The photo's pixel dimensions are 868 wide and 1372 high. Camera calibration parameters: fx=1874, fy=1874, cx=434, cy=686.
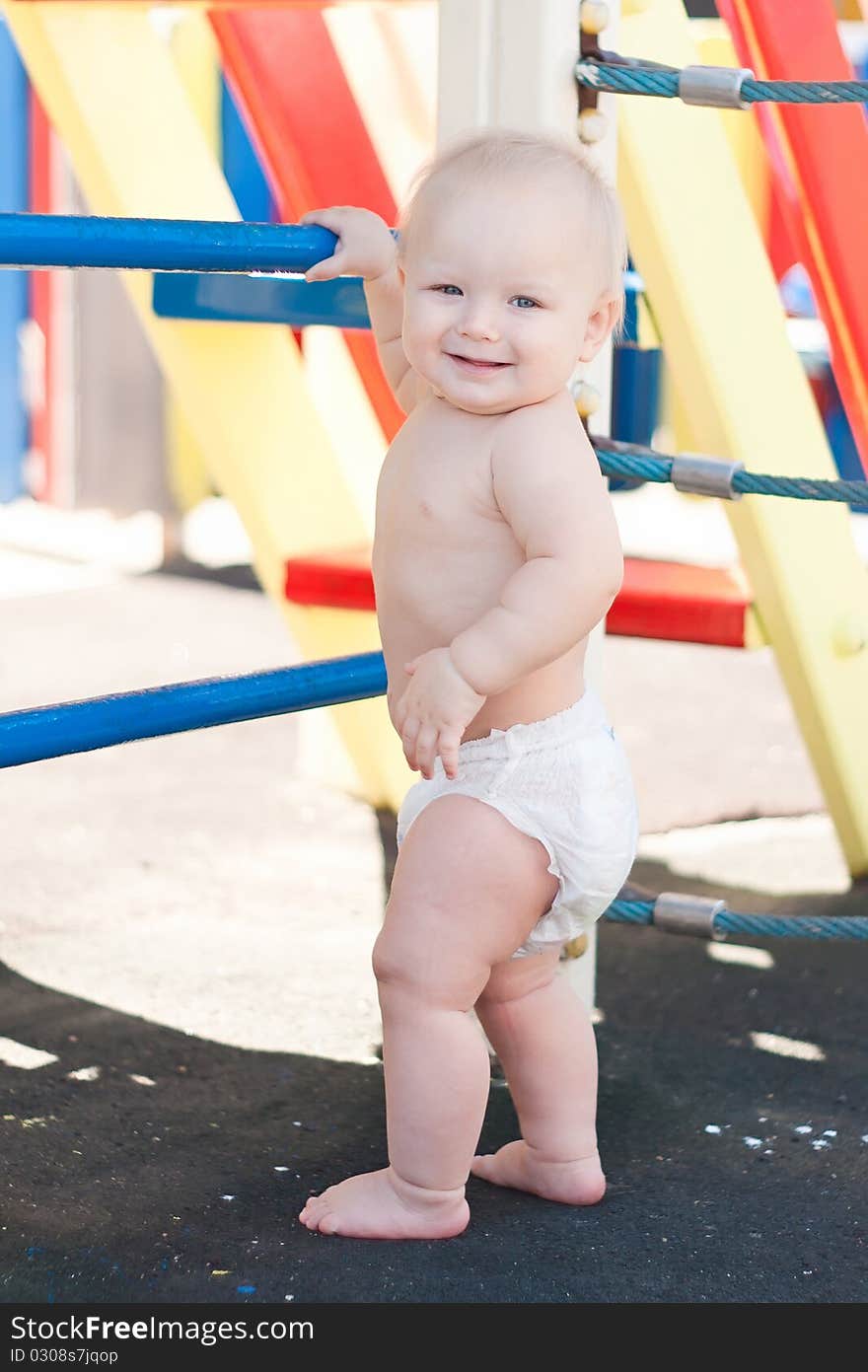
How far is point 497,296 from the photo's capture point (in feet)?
4.18

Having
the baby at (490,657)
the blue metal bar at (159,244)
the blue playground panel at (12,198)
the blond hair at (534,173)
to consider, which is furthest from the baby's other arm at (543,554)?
the blue playground panel at (12,198)

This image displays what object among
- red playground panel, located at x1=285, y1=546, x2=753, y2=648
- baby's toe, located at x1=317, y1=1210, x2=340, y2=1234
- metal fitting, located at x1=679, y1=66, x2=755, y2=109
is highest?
metal fitting, located at x1=679, y1=66, x2=755, y2=109

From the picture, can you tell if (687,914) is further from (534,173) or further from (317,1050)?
(534,173)

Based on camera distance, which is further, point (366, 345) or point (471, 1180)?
point (366, 345)

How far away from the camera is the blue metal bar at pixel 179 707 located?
131 centimetres

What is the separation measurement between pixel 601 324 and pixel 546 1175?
0.64 meters

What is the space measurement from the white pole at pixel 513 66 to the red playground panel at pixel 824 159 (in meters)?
0.55

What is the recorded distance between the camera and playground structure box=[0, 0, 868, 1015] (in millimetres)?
2109

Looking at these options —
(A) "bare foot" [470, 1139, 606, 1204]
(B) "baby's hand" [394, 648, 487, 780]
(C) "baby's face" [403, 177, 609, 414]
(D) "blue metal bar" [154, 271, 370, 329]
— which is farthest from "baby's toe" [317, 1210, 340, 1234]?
(D) "blue metal bar" [154, 271, 370, 329]

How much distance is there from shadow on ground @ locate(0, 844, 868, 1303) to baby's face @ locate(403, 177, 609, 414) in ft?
1.98

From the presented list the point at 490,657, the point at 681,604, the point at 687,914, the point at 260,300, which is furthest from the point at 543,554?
the point at 260,300

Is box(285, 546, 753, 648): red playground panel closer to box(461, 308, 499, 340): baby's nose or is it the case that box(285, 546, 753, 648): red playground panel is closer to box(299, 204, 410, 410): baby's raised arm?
box(299, 204, 410, 410): baby's raised arm

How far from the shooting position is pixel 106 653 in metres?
3.68

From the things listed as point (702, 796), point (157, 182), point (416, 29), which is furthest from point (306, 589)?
point (416, 29)
